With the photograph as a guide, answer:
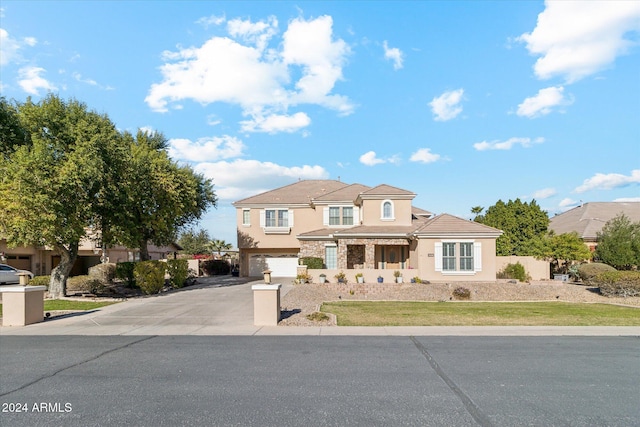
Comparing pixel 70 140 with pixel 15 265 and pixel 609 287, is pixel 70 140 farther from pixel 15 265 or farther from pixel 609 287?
pixel 609 287

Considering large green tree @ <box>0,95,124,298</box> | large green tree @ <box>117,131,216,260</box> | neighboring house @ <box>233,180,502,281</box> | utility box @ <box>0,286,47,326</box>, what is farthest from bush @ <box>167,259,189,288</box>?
utility box @ <box>0,286,47,326</box>

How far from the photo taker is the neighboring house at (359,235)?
25.8 m

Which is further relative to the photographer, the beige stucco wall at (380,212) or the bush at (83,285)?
the beige stucco wall at (380,212)

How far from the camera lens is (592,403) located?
239 inches

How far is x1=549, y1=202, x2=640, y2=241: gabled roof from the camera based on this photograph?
38.2 meters

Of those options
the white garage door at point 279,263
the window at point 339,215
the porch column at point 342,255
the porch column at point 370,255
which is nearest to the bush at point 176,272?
the white garage door at point 279,263

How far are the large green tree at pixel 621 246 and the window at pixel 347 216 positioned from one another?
1764 centimetres

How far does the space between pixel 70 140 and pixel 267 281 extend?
531 inches

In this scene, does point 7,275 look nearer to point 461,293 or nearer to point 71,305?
point 71,305

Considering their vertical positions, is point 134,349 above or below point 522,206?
below

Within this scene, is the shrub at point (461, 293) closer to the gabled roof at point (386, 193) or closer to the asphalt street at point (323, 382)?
the gabled roof at point (386, 193)

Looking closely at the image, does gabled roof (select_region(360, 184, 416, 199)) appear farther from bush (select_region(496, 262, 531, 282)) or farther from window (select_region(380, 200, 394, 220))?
bush (select_region(496, 262, 531, 282))

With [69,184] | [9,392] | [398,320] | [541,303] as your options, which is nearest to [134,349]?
[9,392]

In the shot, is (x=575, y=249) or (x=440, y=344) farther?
(x=575, y=249)
